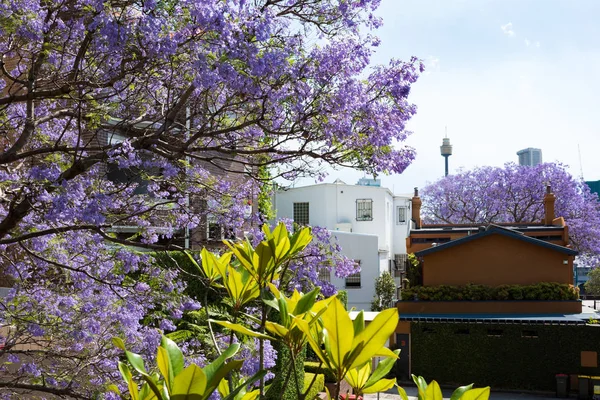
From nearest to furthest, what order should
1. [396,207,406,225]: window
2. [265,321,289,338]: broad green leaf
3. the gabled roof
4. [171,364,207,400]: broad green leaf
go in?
[171,364,207,400]: broad green leaf → [265,321,289,338]: broad green leaf → the gabled roof → [396,207,406,225]: window

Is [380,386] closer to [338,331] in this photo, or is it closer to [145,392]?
[338,331]

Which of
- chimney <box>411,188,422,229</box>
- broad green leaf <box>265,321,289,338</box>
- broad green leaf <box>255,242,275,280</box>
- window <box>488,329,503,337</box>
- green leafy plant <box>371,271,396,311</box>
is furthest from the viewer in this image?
green leafy plant <box>371,271,396,311</box>

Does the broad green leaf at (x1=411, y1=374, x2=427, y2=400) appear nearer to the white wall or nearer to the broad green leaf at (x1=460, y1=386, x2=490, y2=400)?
the broad green leaf at (x1=460, y1=386, x2=490, y2=400)

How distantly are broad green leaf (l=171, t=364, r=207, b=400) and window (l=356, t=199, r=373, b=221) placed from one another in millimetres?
39441

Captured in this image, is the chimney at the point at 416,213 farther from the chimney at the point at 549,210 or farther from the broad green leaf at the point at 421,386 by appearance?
the broad green leaf at the point at 421,386

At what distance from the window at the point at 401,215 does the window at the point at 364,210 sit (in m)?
6.02

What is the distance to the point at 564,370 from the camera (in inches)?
876

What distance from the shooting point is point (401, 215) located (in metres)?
46.8

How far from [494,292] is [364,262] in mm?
12005

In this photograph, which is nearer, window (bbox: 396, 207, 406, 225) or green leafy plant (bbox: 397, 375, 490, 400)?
green leafy plant (bbox: 397, 375, 490, 400)

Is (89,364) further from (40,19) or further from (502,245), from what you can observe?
(502,245)

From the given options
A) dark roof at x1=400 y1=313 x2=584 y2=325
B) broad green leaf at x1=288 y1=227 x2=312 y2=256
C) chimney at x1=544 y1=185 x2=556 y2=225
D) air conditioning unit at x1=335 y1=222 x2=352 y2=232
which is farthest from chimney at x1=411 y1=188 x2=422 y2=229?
broad green leaf at x1=288 y1=227 x2=312 y2=256

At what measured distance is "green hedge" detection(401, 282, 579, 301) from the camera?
25.4m

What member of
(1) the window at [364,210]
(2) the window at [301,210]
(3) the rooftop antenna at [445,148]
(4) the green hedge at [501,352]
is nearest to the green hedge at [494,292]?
(4) the green hedge at [501,352]
